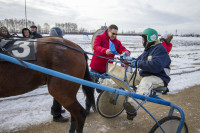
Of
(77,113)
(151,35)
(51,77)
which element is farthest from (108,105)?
(151,35)

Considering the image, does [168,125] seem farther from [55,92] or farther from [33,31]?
[33,31]

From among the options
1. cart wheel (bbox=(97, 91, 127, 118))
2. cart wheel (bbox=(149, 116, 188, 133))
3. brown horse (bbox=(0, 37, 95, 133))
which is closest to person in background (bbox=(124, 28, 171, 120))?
cart wheel (bbox=(149, 116, 188, 133))

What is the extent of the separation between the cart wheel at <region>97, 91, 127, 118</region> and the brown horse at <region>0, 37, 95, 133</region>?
835 mm

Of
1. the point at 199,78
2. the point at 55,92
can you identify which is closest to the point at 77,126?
the point at 55,92

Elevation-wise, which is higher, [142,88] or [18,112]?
[142,88]

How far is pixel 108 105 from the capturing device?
121 inches

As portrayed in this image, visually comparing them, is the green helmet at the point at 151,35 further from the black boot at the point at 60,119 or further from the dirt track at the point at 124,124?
the black boot at the point at 60,119

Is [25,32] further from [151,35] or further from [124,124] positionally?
[124,124]

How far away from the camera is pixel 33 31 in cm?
462

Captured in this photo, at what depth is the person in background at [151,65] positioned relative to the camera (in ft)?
7.22

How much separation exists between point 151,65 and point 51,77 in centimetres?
152

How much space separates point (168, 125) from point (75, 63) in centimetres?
170

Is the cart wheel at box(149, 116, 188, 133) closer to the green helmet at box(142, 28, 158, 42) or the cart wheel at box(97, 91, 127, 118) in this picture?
the cart wheel at box(97, 91, 127, 118)

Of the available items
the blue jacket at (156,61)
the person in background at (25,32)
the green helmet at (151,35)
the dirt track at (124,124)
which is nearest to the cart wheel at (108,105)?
the dirt track at (124,124)
